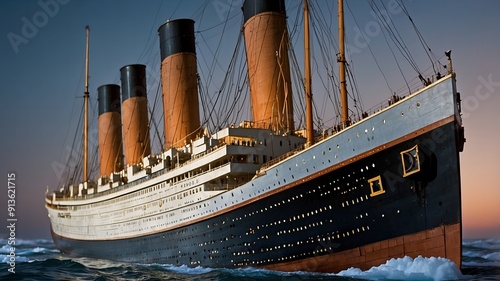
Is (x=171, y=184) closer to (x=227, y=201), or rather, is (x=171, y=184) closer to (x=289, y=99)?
(x=227, y=201)

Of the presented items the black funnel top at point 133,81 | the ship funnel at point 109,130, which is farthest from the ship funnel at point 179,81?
the ship funnel at point 109,130

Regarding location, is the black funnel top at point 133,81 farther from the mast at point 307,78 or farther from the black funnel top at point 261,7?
the mast at point 307,78

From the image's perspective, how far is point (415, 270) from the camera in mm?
16500

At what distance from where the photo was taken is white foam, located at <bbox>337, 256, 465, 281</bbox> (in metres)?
16.0

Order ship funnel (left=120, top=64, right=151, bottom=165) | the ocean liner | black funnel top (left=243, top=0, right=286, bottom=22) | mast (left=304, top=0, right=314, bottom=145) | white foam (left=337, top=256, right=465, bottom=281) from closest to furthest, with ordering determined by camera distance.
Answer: white foam (left=337, top=256, right=465, bottom=281)
the ocean liner
mast (left=304, top=0, right=314, bottom=145)
black funnel top (left=243, top=0, right=286, bottom=22)
ship funnel (left=120, top=64, right=151, bottom=165)

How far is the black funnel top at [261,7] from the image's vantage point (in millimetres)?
30156

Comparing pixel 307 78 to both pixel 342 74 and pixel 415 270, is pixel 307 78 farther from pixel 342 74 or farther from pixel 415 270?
pixel 415 270

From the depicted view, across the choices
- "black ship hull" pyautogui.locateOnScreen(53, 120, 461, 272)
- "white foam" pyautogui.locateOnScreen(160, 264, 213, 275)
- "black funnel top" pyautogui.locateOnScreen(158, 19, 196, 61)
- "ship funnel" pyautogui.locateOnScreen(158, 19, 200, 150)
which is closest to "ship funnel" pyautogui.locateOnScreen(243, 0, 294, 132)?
"ship funnel" pyautogui.locateOnScreen(158, 19, 200, 150)

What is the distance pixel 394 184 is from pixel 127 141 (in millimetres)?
30715

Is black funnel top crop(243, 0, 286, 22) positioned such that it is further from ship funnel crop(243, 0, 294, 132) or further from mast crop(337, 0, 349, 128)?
mast crop(337, 0, 349, 128)

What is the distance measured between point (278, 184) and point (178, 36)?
19136mm

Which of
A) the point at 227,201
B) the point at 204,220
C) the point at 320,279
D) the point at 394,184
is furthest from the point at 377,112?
the point at 204,220

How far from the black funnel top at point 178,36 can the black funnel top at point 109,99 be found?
14223 mm

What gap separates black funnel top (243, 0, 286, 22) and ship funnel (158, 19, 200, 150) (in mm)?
6500
